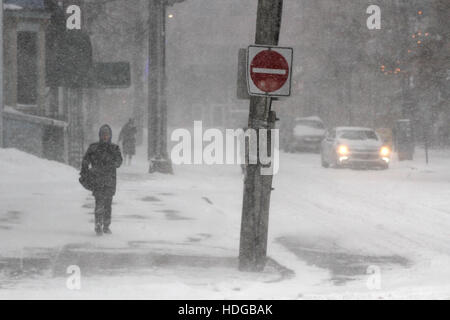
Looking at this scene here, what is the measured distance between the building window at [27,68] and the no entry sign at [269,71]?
18376 mm

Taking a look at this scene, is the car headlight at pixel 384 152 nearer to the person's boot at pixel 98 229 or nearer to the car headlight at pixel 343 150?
the car headlight at pixel 343 150

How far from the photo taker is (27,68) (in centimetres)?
2811

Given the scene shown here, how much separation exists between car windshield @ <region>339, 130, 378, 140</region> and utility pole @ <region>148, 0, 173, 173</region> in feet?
26.5

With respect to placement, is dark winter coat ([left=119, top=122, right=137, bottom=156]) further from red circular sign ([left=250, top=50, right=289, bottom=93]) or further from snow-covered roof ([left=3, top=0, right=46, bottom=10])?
red circular sign ([left=250, top=50, right=289, bottom=93])

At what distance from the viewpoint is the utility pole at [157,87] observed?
28312mm

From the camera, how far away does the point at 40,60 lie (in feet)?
91.7

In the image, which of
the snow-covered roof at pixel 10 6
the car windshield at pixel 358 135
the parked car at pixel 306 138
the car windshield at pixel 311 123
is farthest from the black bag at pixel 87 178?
the car windshield at pixel 311 123

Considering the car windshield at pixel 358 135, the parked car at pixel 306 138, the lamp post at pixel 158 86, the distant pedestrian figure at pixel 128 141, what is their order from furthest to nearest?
the parked car at pixel 306 138 < the distant pedestrian figure at pixel 128 141 < the car windshield at pixel 358 135 < the lamp post at pixel 158 86

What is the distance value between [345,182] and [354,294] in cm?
1735

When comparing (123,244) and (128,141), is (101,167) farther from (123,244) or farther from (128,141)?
(128,141)
